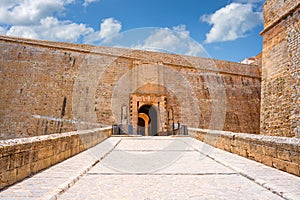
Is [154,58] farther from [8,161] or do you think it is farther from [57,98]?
[8,161]

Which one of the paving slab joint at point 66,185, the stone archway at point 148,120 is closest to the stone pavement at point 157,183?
the paving slab joint at point 66,185

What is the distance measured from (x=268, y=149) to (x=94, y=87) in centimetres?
1300

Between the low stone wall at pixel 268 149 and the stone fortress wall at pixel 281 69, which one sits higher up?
the stone fortress wall at pixel 281 69

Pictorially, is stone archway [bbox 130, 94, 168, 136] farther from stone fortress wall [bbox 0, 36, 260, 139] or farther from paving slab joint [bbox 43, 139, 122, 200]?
paving slab joint [bbox 43, 139, 122, 200]

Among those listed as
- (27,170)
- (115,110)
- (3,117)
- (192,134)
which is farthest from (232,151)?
(3,117)

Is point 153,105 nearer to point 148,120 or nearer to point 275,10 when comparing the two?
point 148,120

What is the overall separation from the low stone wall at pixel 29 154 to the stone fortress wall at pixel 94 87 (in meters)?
9.10

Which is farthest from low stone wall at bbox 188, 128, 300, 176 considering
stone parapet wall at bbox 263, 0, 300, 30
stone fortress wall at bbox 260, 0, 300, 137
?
stone parapet wall at bbox 263, 0, 300, 30

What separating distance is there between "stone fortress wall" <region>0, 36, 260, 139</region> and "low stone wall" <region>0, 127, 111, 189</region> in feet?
29.8

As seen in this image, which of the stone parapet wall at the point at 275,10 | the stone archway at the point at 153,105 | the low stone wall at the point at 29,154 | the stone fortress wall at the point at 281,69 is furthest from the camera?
the stone archway at the point at 153,105

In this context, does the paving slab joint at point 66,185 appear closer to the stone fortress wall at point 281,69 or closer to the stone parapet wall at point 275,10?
the stone fortress wall at point 281,69

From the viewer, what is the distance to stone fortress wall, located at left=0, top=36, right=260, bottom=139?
44.5ft

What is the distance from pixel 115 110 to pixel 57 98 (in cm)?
385

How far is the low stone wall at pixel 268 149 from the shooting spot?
3580mm
